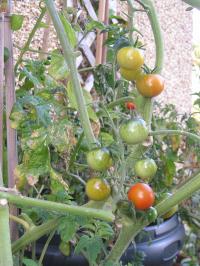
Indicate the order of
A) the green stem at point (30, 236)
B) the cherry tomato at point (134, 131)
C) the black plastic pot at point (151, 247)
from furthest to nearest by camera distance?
the black plastic pot at point (151, 247) < the green stem at point (30, 236) < the cherry tomato at point (134, 131)

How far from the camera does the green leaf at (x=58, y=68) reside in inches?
39.3

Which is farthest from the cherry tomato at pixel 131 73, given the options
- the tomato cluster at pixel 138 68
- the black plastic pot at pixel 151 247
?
the black plastic pot at pixel 151 247

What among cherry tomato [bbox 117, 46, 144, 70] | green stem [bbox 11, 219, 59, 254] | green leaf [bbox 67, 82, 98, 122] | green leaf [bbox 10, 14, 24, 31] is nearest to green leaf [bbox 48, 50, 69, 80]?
green leaf [bbox 67, 82, 98, 122]

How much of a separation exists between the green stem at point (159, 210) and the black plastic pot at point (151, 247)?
0.94ft

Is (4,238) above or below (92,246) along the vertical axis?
above

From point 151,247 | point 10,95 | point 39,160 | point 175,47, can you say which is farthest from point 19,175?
point 175,47

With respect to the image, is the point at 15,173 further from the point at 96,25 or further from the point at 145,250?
the point at 145,250

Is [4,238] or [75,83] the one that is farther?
[75,83]

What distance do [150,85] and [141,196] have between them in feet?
0.64

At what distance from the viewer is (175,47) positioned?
3.96 m

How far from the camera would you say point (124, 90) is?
1.25 metres

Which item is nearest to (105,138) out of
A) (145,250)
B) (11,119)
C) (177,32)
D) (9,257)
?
(11,119)

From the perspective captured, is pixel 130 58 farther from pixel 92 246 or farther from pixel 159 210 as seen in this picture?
pixel 92 246

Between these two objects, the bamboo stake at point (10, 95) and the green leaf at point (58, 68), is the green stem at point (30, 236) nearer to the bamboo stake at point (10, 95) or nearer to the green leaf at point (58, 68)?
the bamboo stake at point (10, 95)
